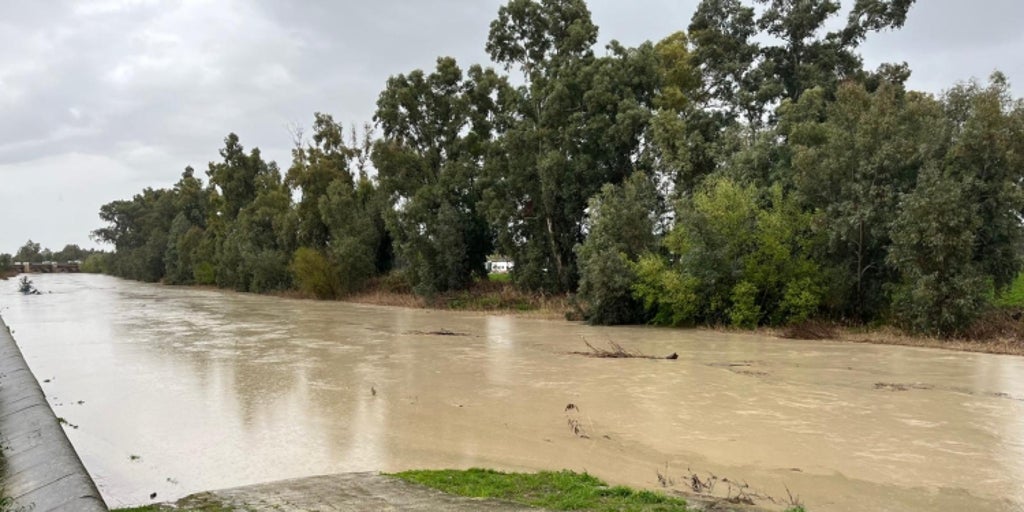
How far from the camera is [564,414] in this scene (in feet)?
39.3

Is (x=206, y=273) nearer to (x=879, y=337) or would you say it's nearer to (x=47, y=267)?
(x=879, y=337)

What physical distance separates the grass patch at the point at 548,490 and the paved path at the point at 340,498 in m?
0.23

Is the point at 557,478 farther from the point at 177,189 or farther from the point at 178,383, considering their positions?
the point at 177,189

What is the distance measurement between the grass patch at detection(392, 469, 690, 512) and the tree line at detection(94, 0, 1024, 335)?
18.5m

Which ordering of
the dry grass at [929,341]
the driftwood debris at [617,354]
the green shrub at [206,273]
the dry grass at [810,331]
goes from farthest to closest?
the green shrub at [206,273] < the dry grass at [810,331] < the dry grass at [929,341] < the driftwood debris at [617,354]

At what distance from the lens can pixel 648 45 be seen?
3425 centimetres

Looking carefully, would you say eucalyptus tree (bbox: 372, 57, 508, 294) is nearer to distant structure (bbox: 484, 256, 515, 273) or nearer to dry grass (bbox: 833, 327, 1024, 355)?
distant structure (bbox: 484, 256, 515, 273)

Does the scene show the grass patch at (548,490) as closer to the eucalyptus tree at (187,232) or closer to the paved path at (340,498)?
the paved path at (340,498)

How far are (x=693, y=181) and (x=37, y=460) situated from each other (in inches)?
1041

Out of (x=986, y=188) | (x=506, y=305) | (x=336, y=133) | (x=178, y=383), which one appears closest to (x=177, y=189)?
(x=336, y=133)

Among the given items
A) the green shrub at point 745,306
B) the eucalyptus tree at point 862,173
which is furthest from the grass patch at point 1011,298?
the green shrub at point 745,306

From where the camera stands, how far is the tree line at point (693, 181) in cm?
2192

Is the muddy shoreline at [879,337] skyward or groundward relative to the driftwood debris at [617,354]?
skyward

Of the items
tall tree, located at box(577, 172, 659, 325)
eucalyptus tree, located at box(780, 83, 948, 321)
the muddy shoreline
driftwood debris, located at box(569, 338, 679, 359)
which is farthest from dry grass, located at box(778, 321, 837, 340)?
driftwood debris, located at box(569, 338, 679, 359)
